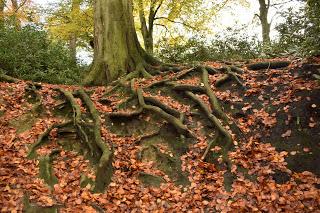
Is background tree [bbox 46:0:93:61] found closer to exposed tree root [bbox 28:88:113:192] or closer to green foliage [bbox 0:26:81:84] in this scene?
green foliage [bbox 0:26:81:84]

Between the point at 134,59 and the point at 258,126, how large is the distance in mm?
5341

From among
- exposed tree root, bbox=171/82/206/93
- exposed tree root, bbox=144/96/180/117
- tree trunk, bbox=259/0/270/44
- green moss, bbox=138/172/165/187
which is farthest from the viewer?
tree trunk, bbox=259/0/270/44

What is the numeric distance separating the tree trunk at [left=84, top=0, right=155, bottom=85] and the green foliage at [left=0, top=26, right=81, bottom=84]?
2062 millimetres

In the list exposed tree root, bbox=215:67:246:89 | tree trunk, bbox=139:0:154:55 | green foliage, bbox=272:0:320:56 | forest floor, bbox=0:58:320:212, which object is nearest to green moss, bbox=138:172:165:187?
forest floor, bbox=0:58:320:212

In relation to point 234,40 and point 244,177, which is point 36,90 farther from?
point 234,40

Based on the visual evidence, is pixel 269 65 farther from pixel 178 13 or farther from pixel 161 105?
pixel 178 13

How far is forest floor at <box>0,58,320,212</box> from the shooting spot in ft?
18.9

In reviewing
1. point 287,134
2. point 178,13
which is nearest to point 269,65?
point 287,134

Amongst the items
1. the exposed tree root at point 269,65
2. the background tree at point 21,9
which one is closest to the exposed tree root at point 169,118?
the exposed tree root at point 269,65

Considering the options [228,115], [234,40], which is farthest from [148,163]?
[234,40]

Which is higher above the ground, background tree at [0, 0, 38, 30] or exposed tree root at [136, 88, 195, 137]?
background tree at [0, 0, 38, 30]

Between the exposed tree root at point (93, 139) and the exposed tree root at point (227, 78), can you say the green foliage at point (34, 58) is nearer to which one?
the exposed tree root at point (93, 139)

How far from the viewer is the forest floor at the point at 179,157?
5.76 m

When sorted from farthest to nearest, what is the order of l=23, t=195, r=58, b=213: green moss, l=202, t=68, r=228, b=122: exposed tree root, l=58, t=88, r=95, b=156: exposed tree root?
l=202, t=68, r=228, b=122: exposed tree root < l=58, t=88, r=95, b=156: exposed tree root < l=23, t=195, r=58, b=213: green moss
